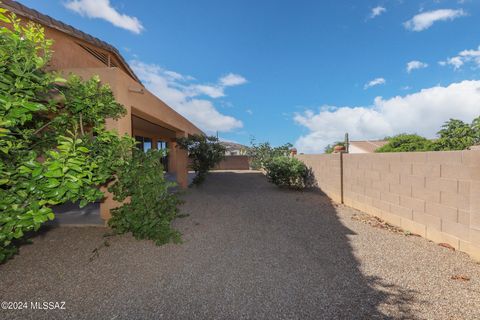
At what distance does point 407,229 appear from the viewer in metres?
5.18

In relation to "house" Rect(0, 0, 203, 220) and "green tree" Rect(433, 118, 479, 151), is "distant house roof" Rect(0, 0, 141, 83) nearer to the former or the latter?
"house" Rect(0, 0, 203, 220)

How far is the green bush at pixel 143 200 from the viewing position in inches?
167

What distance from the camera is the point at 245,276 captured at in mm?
3299

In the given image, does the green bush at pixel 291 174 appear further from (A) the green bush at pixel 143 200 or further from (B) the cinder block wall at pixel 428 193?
(A) the green bush at pixel 143 200

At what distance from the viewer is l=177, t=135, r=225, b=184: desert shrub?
10312mm

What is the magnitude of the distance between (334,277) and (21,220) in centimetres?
377

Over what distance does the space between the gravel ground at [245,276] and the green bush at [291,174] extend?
534cm

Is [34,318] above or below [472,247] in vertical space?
below

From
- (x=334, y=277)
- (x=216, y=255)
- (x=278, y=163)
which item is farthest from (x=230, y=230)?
(x=278, y=163)

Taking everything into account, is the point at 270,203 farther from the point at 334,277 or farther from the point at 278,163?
the point at 334,277

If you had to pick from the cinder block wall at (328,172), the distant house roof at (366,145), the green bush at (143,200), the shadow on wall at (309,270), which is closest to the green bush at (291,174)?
the cinder block wall at (328,172)

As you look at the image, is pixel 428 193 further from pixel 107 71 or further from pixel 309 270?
pixel 107 71

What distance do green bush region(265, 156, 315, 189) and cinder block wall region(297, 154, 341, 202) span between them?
460 millimetres

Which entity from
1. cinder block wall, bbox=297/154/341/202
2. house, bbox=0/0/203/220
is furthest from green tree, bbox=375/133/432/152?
house, bbox=0/0/203/220
